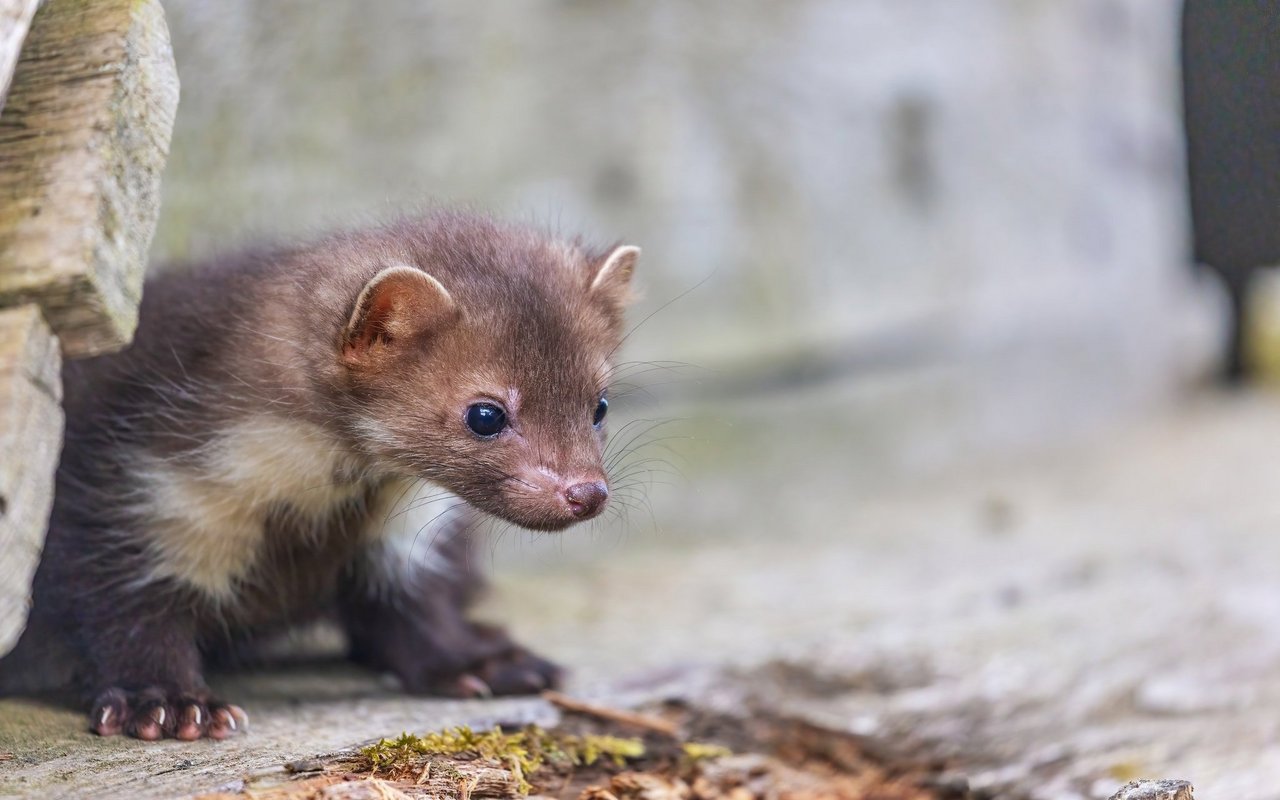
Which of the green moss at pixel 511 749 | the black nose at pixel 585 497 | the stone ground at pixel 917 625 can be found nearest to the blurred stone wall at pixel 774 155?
the stone ground at pixel 917 625

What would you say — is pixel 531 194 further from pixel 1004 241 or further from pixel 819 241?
pixel 1004 241

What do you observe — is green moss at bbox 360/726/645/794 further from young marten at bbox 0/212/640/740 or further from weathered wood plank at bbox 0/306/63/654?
weathered wood plank at bbox 0/306/63/654

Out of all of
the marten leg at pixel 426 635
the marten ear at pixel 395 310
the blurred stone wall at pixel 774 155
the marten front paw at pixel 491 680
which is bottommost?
the marten front paw at pixel 491 680

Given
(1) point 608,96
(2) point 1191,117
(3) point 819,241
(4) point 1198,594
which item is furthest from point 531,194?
(2) point 1191,117

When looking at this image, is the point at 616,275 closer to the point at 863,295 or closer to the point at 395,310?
the point at 395,310

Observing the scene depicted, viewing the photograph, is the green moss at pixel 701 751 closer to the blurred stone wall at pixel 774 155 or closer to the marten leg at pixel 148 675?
the marten leg at pixel 148 675

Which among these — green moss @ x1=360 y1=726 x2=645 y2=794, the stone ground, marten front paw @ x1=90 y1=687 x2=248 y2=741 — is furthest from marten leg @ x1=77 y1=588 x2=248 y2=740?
green moss @ x1=360 y1=726 x2=645 y2=794
